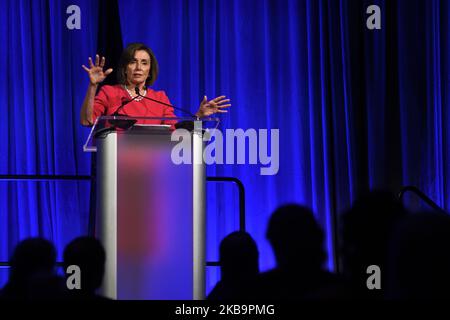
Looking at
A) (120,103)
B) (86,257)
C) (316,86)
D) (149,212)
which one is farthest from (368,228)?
(316,86)

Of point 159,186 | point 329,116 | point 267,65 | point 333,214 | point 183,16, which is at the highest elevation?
point 183,16

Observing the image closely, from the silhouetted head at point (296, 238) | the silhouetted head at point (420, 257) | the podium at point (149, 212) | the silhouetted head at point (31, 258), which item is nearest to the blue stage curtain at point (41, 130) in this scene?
the podium at point (149, 212)

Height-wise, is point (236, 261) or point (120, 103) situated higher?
point (120, 103)

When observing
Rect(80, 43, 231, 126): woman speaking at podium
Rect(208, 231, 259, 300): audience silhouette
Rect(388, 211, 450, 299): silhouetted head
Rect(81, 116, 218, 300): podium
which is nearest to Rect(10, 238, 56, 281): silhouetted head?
Rect(208, 231, 259, 300): audience silhouette

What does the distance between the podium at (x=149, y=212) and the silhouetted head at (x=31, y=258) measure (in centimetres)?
68

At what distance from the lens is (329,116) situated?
5051 mm

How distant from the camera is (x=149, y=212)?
2.63m

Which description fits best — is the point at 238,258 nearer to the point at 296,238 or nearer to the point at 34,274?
the point at 296,238

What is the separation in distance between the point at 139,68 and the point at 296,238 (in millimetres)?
2186

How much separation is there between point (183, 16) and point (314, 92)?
41.3 inches

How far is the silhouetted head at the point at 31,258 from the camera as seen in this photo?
175 centimetres

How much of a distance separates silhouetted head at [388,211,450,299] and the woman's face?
101 inches
